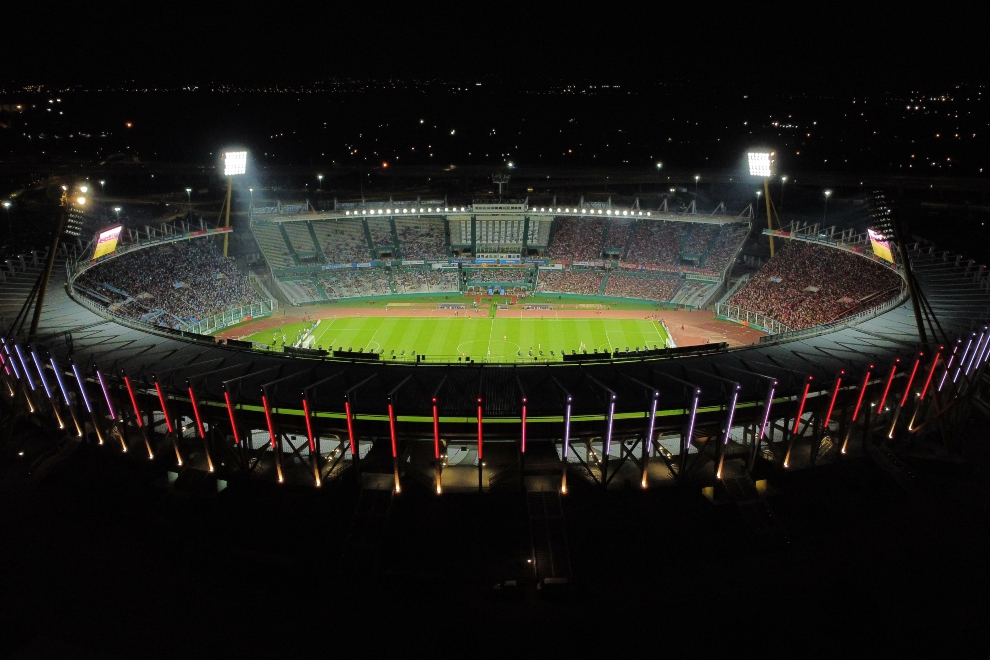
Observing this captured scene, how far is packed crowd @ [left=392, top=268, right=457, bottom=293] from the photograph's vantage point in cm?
6969

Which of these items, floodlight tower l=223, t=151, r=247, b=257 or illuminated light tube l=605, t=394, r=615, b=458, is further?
floodlight tower l=223, t=151, r=247, b=257

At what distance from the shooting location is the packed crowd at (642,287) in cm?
6575

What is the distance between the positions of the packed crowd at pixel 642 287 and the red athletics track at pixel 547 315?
13.6ft

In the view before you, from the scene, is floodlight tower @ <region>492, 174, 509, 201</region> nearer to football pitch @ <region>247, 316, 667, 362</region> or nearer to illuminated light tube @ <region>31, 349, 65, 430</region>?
football pitch @ <region>247, 316, 667, 362</region>

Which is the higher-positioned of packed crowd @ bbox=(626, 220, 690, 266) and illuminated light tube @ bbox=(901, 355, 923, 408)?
illuminated light tube @ bbox=(901, 355, 923, 408)

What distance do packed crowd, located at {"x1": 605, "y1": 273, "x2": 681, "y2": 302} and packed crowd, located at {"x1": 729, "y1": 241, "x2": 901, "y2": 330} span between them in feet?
23.4

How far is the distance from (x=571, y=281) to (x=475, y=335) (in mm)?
20010

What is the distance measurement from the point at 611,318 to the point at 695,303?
398 inches

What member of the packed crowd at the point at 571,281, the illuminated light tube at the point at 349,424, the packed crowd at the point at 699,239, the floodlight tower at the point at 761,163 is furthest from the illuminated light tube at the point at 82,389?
the floodlight tower at the point at 761,163

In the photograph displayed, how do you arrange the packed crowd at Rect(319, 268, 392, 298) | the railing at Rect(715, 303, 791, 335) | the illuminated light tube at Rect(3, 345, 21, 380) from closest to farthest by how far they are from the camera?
the illuminated light tube at Rect(3, 345, 21, 380)
the railing at Rect(715, 303, 791, 335)
the packed crowd at Rect(319, 268, 392, 298)

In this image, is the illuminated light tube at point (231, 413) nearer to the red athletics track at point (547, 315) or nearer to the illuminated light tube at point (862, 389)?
the illuminated light tube at point (862, 389)

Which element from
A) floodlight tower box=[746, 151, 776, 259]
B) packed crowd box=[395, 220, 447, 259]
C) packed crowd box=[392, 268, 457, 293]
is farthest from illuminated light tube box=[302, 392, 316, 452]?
floodlight tower box=[746, 151, 776, 259]

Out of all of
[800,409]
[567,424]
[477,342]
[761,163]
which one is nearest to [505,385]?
[567,424]

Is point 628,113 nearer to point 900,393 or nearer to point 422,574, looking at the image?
point 900,393
